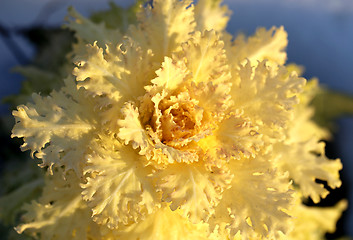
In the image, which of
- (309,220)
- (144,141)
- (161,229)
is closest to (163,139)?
(144,141)

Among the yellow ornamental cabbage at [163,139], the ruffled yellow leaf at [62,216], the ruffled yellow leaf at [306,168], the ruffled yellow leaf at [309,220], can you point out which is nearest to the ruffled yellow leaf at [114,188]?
the yellow ornamental cabbage at [163,139]

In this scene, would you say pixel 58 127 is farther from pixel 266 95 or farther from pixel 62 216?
pixel 266 95

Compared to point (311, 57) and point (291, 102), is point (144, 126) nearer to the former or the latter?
point (291, 102)

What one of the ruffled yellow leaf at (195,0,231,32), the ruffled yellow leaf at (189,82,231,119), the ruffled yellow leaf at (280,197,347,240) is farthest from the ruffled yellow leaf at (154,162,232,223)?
the ruffled yellow leaf at (280,197,347,240)

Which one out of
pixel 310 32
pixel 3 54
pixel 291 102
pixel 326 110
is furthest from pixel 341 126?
pixel 3 54

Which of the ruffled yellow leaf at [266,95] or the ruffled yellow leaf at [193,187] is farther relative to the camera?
the ruffled yellow leaf at [266,95]

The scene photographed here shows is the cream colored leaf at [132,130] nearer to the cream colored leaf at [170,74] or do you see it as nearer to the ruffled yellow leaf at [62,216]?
the cream colored leaf at [170,74]
